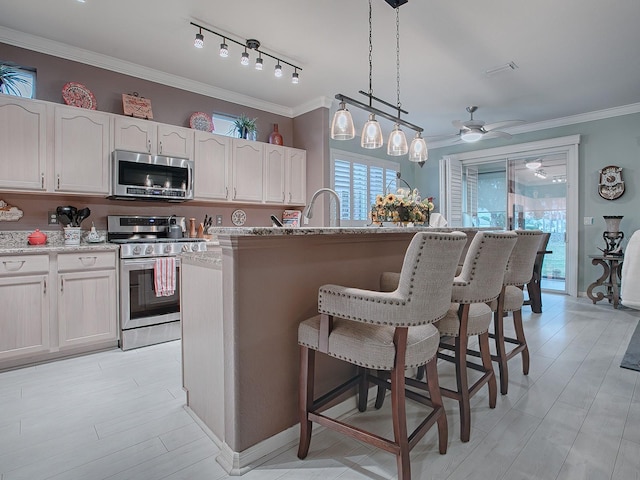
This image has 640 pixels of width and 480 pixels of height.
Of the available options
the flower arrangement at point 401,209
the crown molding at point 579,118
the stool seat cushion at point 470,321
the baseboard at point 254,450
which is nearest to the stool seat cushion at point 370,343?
the stool seat cushion at point 470,321

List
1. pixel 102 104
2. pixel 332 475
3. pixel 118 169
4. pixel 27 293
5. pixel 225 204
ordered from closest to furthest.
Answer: pixel 332 475 < pixel 27 293 < pixel 118 169 < pixel 102 104 < pixel 225 204

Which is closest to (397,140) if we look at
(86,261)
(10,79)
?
(86,261)

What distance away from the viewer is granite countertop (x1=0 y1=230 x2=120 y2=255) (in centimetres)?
274

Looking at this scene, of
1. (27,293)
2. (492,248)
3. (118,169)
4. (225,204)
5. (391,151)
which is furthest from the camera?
(225,204)

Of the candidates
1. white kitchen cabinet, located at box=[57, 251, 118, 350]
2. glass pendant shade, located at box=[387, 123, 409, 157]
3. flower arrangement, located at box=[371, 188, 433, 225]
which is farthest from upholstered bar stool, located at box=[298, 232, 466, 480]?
white kitchen cabinet, located at box=[57, 251, 118, 350]

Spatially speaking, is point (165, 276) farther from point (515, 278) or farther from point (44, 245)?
point (515, 278)

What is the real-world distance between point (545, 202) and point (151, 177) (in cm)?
610

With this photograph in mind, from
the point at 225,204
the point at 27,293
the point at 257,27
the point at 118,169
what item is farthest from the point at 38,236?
the point at 257,27

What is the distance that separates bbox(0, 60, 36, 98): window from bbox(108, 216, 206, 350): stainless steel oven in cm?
131

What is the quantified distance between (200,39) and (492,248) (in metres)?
2.81

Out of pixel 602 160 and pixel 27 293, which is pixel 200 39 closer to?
pixel 27 293

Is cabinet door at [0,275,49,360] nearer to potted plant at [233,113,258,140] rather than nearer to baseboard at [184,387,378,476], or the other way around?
baseboard at [184,387,378,476]

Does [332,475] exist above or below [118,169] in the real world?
below

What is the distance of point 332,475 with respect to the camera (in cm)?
150
